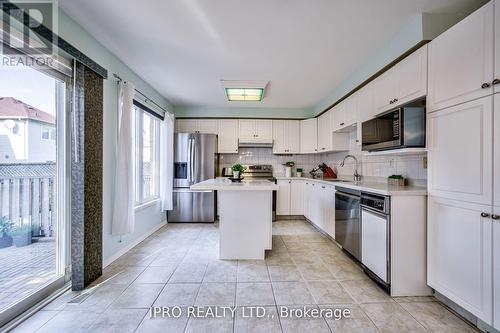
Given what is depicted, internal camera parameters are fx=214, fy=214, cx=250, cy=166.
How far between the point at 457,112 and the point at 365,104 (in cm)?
130

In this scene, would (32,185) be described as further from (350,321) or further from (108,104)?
(350,321)

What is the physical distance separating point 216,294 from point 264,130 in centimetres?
365

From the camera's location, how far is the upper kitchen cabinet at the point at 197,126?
4895 mm

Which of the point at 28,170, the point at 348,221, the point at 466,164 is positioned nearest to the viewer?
the point at 466,164

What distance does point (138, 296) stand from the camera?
195 centimetres

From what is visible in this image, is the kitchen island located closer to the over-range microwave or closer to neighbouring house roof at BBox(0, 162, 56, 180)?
the over-range microwave

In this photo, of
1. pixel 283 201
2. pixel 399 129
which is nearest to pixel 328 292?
pixel 399 129

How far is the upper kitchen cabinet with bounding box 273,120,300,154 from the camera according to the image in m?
4.96

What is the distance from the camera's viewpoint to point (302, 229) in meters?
4.08

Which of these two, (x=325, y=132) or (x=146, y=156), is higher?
(x=325, y=132)

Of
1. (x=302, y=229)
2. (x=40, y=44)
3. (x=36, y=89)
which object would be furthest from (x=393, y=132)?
(x=36, y=89)

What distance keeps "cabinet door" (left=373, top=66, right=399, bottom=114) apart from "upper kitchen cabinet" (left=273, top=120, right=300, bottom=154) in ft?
7.84

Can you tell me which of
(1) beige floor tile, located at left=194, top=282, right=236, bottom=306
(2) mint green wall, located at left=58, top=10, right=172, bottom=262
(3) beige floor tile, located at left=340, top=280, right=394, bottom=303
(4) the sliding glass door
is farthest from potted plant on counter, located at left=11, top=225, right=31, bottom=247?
(3) beige floor tile, located at left=340, top=280, right=394, bottom=303

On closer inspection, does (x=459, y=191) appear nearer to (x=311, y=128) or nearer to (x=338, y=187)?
(x=338, y=187)
